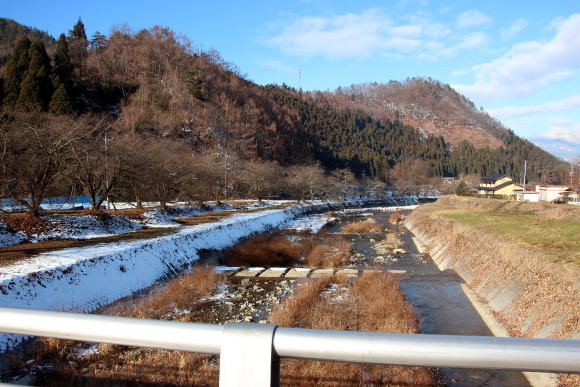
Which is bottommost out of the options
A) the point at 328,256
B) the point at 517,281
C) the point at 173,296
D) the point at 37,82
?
the point at 328,256

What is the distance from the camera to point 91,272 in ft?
44.4

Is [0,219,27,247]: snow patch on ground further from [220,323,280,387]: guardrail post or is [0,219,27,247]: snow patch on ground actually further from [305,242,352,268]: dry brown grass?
[220,323,280,387]: guardrail post

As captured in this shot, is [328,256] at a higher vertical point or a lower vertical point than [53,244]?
lower

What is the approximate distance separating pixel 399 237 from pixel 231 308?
2405cm

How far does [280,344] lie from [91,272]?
557 inches

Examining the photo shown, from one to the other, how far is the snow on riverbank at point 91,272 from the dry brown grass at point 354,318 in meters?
6.18

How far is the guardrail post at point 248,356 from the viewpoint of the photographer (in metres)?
1.39

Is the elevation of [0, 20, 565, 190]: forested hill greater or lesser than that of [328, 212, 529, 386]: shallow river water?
greater

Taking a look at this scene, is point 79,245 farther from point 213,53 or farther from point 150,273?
point 213,53

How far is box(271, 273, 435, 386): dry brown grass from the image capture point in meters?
7.10

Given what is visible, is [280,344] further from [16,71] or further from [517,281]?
[16,71]

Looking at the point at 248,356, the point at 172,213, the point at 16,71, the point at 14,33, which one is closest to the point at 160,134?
the point at 16,71

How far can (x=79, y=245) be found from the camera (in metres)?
17.3

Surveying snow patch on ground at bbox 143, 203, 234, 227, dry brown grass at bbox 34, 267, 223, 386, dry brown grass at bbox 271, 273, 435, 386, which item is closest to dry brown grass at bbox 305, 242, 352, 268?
dry brown grass at bbox 271, 273, 435, 386
